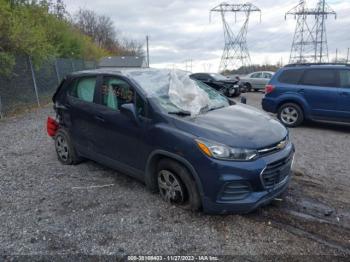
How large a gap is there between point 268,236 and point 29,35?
1143cm

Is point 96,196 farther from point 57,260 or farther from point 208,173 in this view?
point 208,173

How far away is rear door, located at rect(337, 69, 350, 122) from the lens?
7.73 m

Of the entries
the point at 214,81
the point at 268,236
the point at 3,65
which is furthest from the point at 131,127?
the point at 214,81

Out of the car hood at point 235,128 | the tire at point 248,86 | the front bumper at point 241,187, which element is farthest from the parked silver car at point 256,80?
the front bumper at point 241,187

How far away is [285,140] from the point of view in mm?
3742

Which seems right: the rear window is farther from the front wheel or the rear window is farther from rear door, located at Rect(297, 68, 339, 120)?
the front wheel

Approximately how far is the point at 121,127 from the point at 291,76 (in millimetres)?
6210

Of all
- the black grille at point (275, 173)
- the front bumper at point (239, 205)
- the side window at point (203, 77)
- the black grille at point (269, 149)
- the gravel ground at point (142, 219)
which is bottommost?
the gravel ground at point (142, 219)

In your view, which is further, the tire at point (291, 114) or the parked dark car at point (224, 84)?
the parked dark car at point (224, 84)

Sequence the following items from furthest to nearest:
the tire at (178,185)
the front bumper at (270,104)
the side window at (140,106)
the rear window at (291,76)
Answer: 1. the front bumper at (270,104)
2. the rear window at (291,76)
3. the side window at (140,106)
4. the tire at (178,185)

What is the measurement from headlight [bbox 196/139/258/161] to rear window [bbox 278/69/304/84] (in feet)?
20.1

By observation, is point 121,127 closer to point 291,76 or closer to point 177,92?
point 177,92

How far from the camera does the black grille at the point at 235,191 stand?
326 centimetres

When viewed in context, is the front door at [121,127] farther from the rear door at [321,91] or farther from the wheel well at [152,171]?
the rear door at [321,91]
